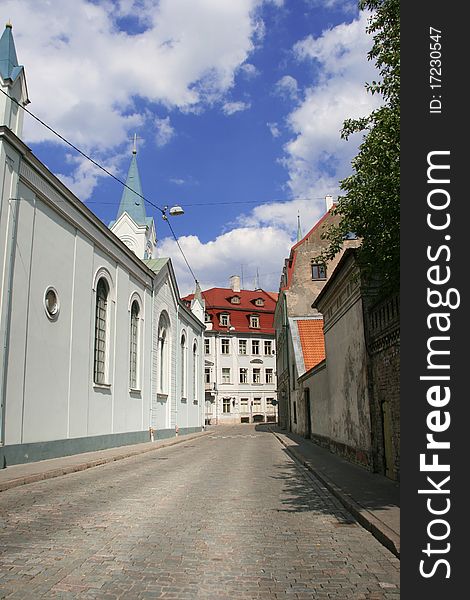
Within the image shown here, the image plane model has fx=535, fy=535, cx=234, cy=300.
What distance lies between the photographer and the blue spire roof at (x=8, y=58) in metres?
15.9

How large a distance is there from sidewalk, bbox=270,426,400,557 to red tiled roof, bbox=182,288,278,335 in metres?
48.7

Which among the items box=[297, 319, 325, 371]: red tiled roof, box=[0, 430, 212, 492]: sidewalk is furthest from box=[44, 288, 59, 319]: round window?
box=[297, 319, 325, 371]: red tiled roof

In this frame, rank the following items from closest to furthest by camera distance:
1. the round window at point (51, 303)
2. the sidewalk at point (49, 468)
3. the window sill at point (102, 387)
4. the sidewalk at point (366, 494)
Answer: the sidewalk at point (366, 494), the sidewalk at point (49, 468), the round window at point (51, 303), the window sill at point (102, 387)

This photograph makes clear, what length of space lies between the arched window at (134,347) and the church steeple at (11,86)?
40.3 feet

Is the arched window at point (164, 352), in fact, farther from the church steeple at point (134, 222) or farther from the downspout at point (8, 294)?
the downspout at point (8, 294)

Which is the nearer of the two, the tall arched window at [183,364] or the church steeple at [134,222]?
the church steeple at [134,222]

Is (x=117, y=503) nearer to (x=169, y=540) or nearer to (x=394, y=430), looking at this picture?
(x=169, y=540)

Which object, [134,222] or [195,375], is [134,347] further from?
[195,375]

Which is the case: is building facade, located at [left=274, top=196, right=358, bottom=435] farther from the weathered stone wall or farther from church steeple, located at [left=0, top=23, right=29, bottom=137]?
church steeple, located at [left=0, top=23, right=29, bottom=137]

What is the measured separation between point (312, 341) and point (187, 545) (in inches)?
1071

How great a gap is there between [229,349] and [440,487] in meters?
58.5

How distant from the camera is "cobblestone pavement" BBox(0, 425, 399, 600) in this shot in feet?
15.6

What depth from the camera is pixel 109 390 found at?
22.4 metres

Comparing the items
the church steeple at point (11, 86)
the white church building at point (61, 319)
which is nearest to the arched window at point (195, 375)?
the white church building at point (61, 319)
